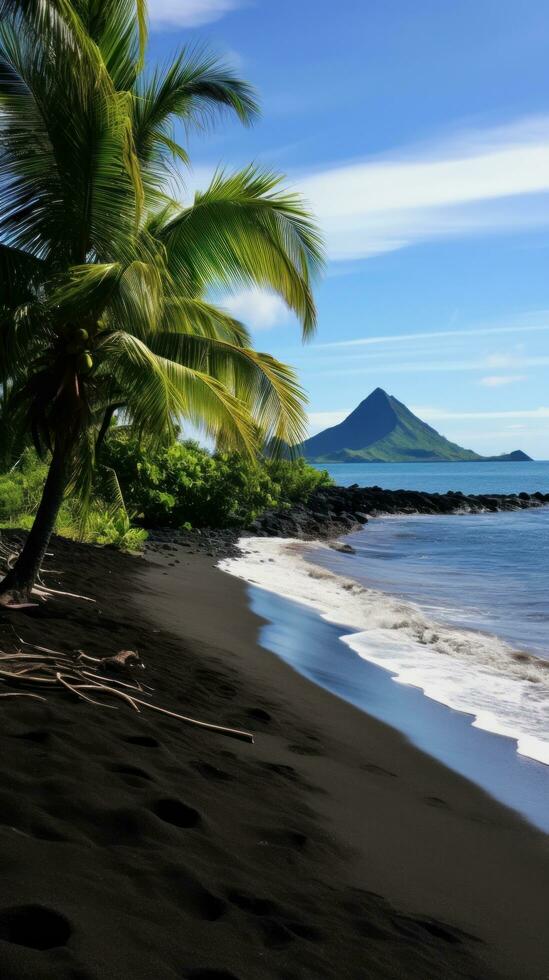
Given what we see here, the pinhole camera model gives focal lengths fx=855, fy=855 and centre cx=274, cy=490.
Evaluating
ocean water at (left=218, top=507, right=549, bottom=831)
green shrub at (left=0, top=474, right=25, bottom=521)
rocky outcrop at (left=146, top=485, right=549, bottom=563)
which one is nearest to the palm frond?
ocean water at (left=218, top=507, right=549, bottom=831)

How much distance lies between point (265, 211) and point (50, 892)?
25.8 ft

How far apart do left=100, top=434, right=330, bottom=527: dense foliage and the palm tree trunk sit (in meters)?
12.8

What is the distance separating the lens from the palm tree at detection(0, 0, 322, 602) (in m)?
7.83

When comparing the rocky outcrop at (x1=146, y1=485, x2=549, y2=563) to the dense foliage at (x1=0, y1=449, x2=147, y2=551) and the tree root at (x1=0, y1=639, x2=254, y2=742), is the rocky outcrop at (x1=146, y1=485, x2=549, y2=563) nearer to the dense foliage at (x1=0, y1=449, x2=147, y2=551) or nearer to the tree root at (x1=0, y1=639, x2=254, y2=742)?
the dense foliage at (x1=0, y1=449, x2=147, y2=551)

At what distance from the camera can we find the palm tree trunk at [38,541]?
28.5ft

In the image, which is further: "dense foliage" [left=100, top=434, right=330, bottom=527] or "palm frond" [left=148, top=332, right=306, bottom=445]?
"dense foliage" [left=100, top=434, right=330, bottom=527]

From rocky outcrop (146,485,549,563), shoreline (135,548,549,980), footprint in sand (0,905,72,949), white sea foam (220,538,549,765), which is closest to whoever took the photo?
footprint in sand (0,905,72,949)

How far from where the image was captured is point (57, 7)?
7.60 m

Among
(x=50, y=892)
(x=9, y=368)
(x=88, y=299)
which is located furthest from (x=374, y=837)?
(x=9, y=368)

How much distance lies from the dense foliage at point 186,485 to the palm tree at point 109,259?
1209 centimetres

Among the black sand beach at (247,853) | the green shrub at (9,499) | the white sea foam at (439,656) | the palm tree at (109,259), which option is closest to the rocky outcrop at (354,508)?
the green shrub at (9,499)

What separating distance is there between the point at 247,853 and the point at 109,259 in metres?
6.58

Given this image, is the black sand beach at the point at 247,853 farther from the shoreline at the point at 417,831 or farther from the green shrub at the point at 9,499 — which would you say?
the green shrub at the point at 9,499

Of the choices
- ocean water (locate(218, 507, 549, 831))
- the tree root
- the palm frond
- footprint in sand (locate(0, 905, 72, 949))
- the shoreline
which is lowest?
ocean water (locate(218, 507, 549, 831))
